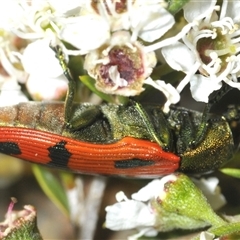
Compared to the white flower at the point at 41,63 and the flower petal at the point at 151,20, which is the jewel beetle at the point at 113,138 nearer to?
the white flower at the point at 41,63

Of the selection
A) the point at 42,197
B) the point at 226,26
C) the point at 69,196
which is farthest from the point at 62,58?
the point at 42,197

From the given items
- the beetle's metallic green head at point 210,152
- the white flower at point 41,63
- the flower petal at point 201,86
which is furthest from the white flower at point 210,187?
the white flower at point 41,63

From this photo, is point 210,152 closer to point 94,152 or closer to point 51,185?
point 94,152

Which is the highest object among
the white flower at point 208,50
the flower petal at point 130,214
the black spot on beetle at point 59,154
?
the white flower at point 208,50

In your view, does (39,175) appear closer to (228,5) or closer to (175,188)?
(175,188)

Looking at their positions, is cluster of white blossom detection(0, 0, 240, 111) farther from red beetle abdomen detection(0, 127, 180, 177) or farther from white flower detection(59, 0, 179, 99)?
red beetle abdomen detection(0, 127, 180, 177)

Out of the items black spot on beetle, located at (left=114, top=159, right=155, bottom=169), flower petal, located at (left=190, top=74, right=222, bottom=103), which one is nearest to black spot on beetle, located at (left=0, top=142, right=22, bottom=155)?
black spot on beetle, located at (left=114, top=159, right=155, bottom=169)
